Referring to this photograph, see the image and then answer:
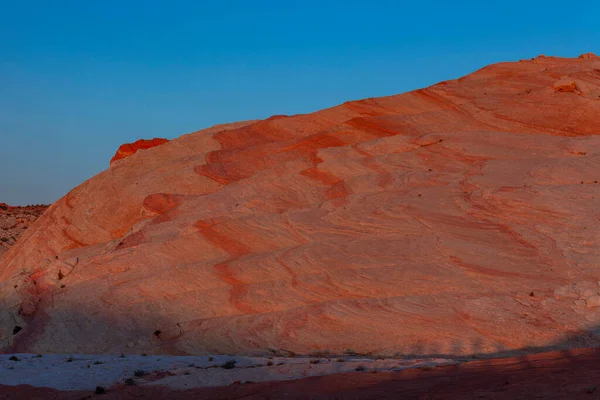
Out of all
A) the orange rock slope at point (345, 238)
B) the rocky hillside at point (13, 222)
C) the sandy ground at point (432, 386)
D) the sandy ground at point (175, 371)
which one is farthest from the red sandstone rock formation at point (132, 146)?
the sandy ground at point (432, 386)

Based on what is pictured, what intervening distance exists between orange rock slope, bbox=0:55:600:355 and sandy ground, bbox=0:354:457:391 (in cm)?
421

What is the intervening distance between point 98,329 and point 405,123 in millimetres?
17781

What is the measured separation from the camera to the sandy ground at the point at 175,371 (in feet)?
51.1

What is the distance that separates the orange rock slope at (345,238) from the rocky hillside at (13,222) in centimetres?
1722

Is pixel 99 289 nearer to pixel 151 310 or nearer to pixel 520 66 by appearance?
pixel 151 310

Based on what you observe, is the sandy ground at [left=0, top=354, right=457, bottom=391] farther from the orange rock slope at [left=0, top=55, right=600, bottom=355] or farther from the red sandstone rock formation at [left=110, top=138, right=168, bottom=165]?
the red sandstone rock formation at [left=110, top=138, right=168, bottom=165]

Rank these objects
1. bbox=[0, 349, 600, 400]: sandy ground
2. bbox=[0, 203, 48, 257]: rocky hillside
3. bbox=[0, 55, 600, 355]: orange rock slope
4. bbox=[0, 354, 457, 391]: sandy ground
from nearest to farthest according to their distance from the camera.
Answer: bbox=[0, 349, 600, 400]: sandy ground → bbox=[0, 354, 457, 391]: sandy ground → bbox=[0, 55, 600, 355]: orange rock slope → bbox=[0, 203, 48, 257]: rocky hillside

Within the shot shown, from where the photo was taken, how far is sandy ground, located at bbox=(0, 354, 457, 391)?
614 inches

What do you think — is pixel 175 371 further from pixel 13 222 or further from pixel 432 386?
pixel 13 222

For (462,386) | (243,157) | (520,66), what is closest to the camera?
(462,386)

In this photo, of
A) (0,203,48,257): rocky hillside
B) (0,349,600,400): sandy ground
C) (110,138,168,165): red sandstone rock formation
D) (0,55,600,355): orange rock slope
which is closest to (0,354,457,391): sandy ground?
(0,349,600,400): sandy ground

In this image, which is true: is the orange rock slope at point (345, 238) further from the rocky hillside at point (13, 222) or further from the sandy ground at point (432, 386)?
the rocky hillside at point (13, 222)

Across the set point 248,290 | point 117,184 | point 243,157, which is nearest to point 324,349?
point 248,290

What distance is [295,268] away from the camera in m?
25.5
